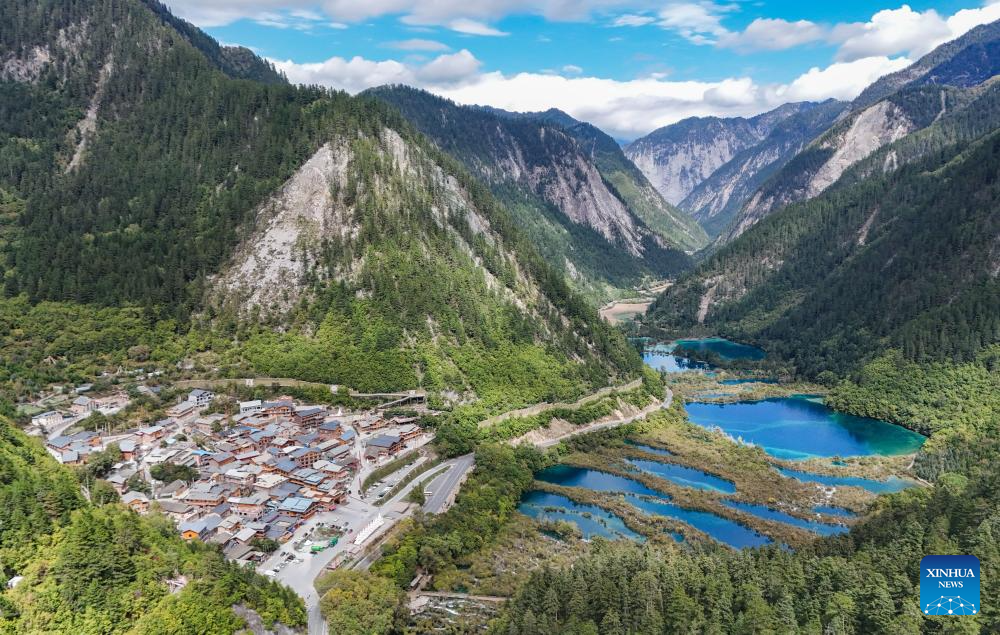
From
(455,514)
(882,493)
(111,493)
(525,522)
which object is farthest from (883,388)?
(111,493)

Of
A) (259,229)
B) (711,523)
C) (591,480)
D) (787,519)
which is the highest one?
(259,229)

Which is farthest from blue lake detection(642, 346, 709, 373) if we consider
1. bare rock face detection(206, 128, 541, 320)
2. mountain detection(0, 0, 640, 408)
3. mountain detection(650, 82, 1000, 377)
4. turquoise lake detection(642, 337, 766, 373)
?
bare rock face detection(206, 128, 541, 320)

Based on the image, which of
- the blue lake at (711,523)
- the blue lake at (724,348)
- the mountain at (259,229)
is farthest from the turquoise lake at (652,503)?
the blue lake at (724,348)

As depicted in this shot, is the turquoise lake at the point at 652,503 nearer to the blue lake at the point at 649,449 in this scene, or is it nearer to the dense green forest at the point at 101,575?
the blue lake at the point at 649,449

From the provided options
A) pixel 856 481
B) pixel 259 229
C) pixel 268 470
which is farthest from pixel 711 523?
pixel 259 229

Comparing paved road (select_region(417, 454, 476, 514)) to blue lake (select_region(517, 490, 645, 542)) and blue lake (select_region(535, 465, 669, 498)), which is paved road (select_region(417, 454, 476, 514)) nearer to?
blue lake (select_region(517, 490, 645, 542))

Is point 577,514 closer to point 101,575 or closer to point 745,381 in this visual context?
point 101,575
